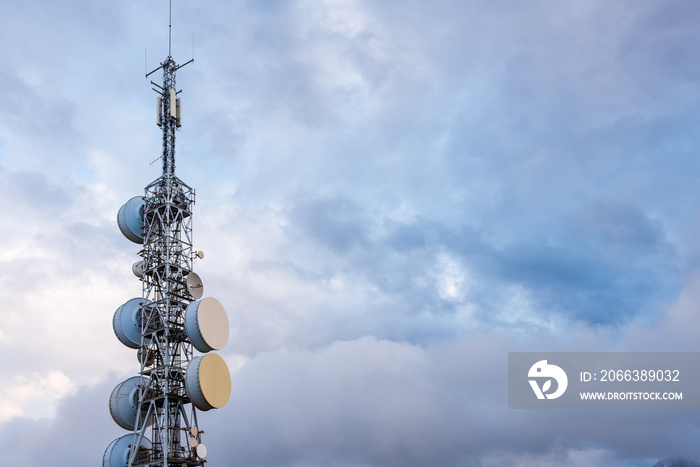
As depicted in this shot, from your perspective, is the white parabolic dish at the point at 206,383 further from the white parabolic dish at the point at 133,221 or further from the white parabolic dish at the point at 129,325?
the white parabolic dish at the point at 133,221

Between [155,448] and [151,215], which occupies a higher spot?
[151,215]

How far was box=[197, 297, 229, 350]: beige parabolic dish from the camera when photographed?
90375mm

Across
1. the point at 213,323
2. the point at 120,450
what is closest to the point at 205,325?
the point at 213,323

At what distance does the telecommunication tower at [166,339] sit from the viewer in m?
88.8

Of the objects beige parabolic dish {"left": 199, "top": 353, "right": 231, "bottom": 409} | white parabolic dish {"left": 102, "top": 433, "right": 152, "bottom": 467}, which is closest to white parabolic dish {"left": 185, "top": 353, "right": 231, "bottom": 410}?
beige parabolic dish {"left": 199, "top": 353, "right": 231, "bottom": 409}

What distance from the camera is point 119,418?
93688 millimetres

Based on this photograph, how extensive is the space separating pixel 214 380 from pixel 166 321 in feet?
35.3

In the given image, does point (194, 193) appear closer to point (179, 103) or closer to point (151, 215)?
point (151, 215)

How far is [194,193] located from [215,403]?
98.7 feet

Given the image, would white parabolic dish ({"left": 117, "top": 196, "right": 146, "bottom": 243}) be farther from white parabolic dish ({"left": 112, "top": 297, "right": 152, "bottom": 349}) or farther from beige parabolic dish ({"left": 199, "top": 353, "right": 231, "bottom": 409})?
beige parabolic dish ({"left": 199, "top": 353, "right": 231, "bottom": 409})

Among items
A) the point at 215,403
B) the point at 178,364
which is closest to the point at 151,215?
the point at 178,364

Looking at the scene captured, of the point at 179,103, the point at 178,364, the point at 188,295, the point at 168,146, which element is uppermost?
the point at 179,103

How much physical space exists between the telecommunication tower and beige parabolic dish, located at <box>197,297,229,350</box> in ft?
0.39

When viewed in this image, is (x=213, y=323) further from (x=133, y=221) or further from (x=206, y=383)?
(x=133, y=221)
